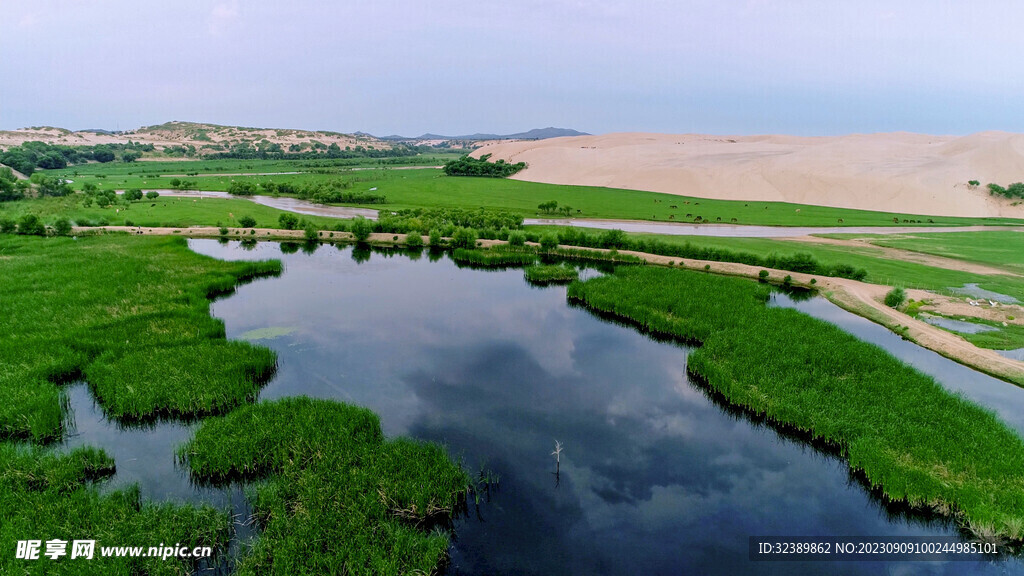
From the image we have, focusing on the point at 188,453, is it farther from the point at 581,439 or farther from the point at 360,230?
the point at 360,230

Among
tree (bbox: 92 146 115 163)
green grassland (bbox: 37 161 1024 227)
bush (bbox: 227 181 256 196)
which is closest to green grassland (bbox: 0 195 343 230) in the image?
bush (bbox: 227 181 256 196)

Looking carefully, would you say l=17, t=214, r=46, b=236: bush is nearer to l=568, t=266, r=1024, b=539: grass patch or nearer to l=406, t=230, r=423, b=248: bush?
l=406, t=230, r=423, b=248: bush

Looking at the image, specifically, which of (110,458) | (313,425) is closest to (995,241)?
(313,425)

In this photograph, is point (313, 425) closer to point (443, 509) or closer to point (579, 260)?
point (443, 509)

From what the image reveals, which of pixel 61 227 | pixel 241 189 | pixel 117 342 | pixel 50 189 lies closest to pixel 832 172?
pixel 117 342

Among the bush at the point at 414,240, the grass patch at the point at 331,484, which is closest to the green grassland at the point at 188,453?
the grass patch at the point at 331,484
